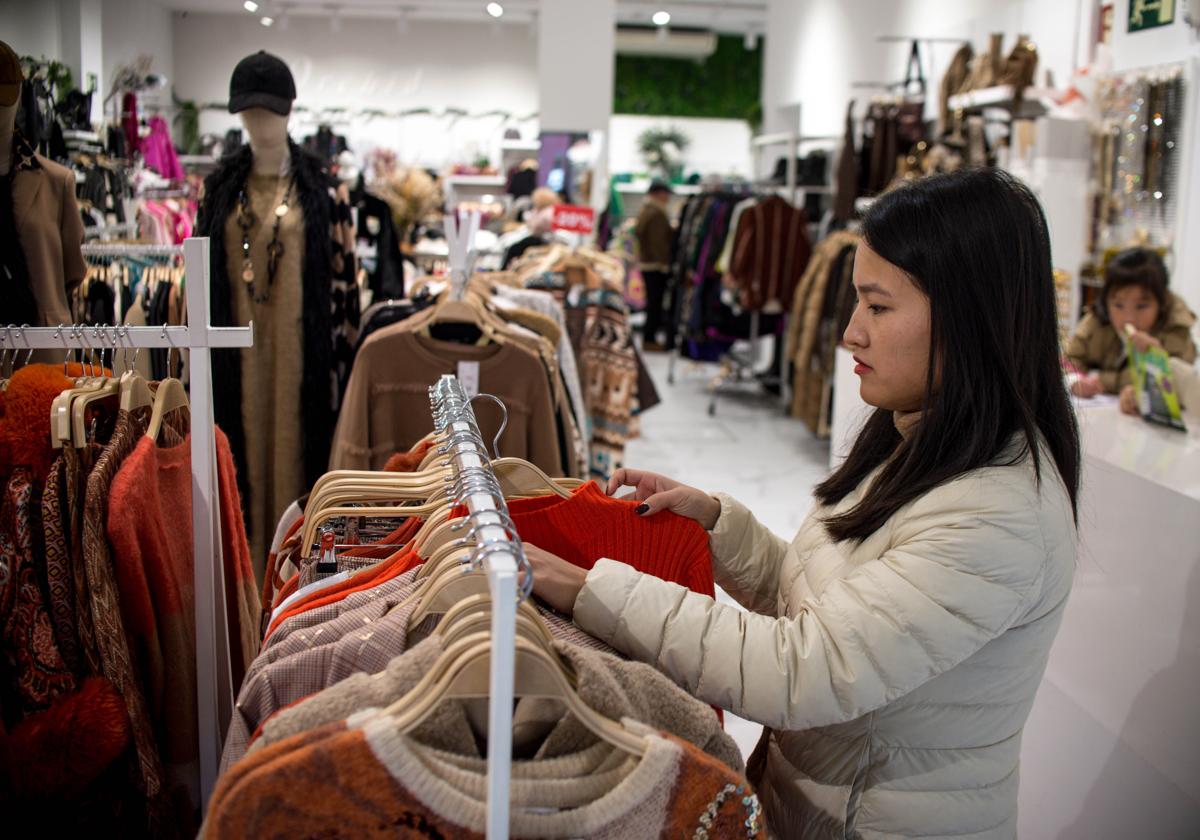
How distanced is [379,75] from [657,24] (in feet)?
19.7

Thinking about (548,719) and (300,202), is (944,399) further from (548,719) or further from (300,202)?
(300,202)

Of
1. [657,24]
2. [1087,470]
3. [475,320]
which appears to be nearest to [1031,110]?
[1087,470]

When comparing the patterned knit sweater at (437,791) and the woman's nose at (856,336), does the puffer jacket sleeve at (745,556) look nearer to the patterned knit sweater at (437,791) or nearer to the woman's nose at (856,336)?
the woman's nose at (856,336)

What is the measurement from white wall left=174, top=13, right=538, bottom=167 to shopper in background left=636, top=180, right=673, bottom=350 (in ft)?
5.86

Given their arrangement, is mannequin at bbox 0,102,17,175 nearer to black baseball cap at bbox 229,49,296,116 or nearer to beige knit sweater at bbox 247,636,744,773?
black baseball cap at bbox 229,49,296,116

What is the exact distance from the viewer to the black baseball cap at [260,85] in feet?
8.93

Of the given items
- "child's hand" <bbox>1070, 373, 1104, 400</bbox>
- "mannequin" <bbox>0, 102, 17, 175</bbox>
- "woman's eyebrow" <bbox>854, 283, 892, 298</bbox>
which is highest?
"mannequin" <bbox>0, 102, 17, 175</bbox>

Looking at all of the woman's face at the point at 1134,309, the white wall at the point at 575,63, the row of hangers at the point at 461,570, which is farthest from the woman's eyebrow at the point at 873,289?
the white wall at the point at 575,63

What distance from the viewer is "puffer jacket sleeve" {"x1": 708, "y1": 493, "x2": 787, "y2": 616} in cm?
153

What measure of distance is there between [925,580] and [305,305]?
2056 millimetres

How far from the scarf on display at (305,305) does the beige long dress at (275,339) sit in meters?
0.02

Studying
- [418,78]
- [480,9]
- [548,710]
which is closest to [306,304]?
[548,710]

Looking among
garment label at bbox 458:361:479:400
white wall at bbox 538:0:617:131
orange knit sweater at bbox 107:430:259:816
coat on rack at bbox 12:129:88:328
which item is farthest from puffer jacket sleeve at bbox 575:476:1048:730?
white wall at bbox 538:0:617:131

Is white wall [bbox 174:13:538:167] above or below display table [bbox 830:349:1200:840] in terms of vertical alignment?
above
